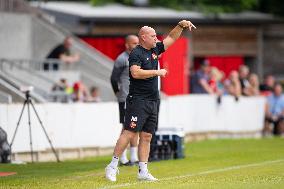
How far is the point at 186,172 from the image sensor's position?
2006cm

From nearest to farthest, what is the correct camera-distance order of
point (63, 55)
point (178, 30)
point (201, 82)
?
point (178, 30)
point (63, 55)
point (201, 82)

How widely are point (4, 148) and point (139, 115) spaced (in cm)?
523

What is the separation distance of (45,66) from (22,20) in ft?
4.52

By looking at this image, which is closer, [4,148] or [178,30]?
[178,30]

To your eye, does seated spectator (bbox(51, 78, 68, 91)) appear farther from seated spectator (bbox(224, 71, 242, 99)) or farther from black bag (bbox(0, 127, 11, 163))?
black bag (bbox(0, 127, 11, 163))

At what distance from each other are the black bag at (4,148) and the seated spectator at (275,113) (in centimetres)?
1375

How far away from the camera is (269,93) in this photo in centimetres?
3669

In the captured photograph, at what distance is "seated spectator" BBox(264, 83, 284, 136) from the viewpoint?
35.3m

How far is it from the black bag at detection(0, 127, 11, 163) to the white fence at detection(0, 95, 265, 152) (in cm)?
89

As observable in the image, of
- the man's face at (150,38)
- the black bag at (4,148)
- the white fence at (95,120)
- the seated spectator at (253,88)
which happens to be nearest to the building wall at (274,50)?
the seated spectator at (253,88)

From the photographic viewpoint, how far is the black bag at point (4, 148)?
22.6 metres

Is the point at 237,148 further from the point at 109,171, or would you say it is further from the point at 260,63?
the point at 260,63

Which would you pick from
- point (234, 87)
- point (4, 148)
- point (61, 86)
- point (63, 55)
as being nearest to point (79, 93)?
point (61, 86)

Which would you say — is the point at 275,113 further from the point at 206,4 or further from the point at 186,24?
the point at 186,24
